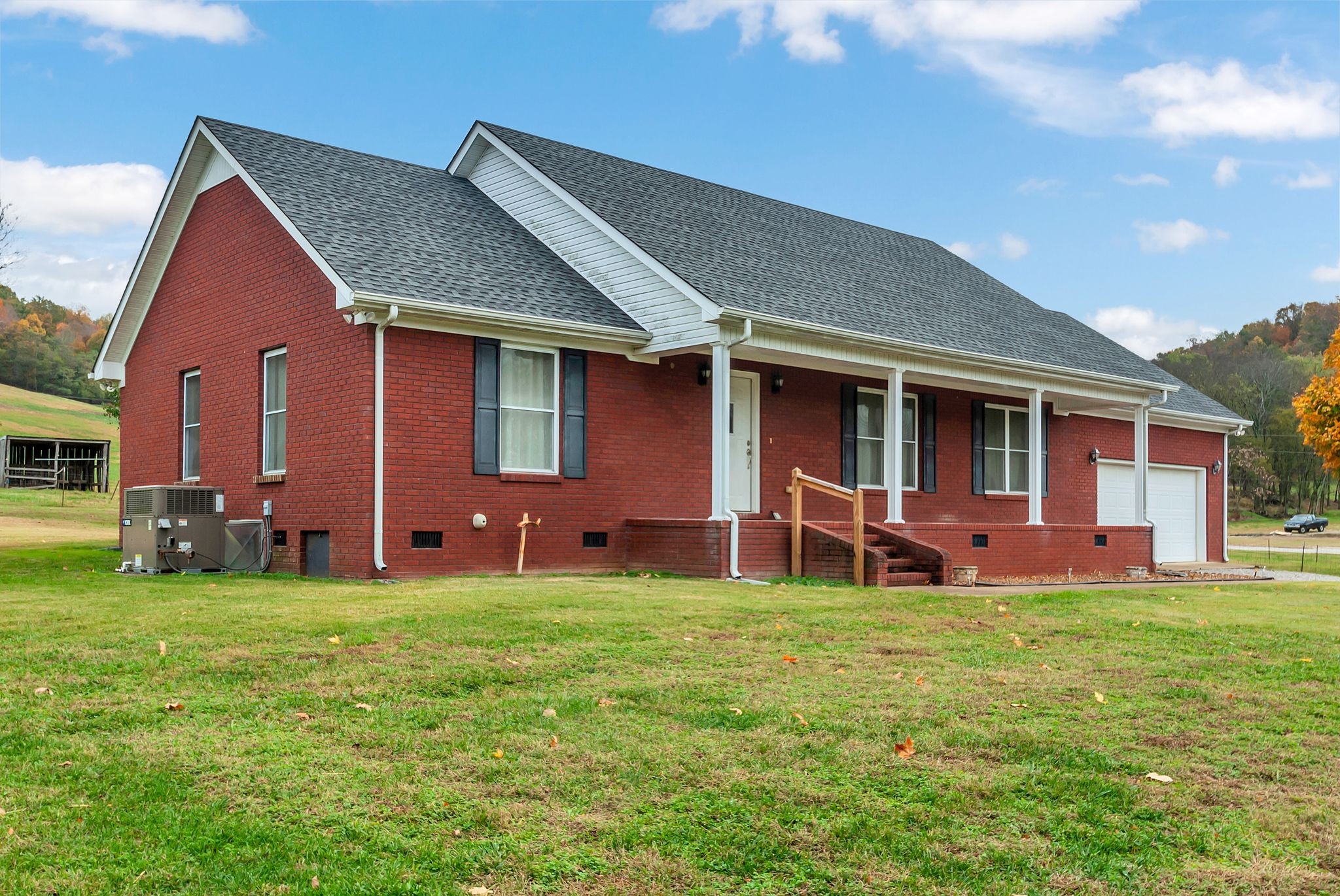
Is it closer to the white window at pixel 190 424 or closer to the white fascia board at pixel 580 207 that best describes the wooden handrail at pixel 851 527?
the white fascia board at pixel 580 207

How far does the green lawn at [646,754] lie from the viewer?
4.04 m

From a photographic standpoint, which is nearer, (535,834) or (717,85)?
(535,834)

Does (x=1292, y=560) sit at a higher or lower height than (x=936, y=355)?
lower

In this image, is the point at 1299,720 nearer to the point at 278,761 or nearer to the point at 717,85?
the point at 278,761

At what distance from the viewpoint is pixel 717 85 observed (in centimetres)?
2855

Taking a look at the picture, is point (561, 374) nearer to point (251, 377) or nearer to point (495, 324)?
point (495, 324)

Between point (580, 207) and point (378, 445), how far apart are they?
202 inches

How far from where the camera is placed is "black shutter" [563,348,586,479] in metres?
14.9

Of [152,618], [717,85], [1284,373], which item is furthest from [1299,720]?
[1284,373]

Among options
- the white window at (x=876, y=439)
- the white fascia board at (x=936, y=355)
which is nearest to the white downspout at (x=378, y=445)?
the white fascia board at (x=936, y=355)

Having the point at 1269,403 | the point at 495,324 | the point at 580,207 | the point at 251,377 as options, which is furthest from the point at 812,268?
the point at 1269,403

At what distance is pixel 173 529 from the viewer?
558 inches

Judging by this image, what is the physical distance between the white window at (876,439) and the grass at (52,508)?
44.9ft

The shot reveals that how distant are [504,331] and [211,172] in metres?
6.06
